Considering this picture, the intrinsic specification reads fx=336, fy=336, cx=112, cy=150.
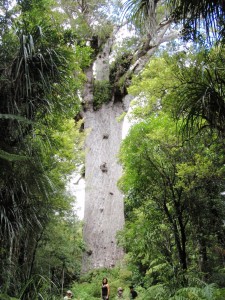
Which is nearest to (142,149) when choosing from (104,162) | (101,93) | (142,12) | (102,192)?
(142,12)

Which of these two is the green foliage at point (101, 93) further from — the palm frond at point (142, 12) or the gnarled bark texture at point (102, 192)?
the palm frond at point (142, 12)

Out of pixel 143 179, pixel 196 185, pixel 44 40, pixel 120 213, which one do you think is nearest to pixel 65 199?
pixel 143 179

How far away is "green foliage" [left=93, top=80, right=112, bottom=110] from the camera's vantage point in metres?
13.0

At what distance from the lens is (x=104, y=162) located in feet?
38.8

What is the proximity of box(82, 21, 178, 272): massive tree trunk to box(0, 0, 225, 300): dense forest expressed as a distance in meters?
2.30

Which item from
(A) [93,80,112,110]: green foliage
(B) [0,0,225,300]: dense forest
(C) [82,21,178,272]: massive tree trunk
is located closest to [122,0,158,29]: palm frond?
(B) [0,0,225,300]: dense forest

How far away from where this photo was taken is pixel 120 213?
1116 centimetres

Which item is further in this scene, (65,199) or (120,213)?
(120,213)

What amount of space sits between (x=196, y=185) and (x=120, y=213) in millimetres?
5895

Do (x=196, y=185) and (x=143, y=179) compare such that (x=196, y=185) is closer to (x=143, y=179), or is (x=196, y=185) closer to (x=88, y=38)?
(x=143, y=179)

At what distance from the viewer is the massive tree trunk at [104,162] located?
34.1 feet

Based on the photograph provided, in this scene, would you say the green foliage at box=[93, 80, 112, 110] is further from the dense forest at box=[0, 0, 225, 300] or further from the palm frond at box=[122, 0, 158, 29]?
the palm frond at box=[122, 0, 158, 29]

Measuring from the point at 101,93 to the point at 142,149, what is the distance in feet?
24.8

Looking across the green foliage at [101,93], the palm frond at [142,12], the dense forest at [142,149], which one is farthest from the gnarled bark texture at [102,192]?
the palm frond at [142,12]
